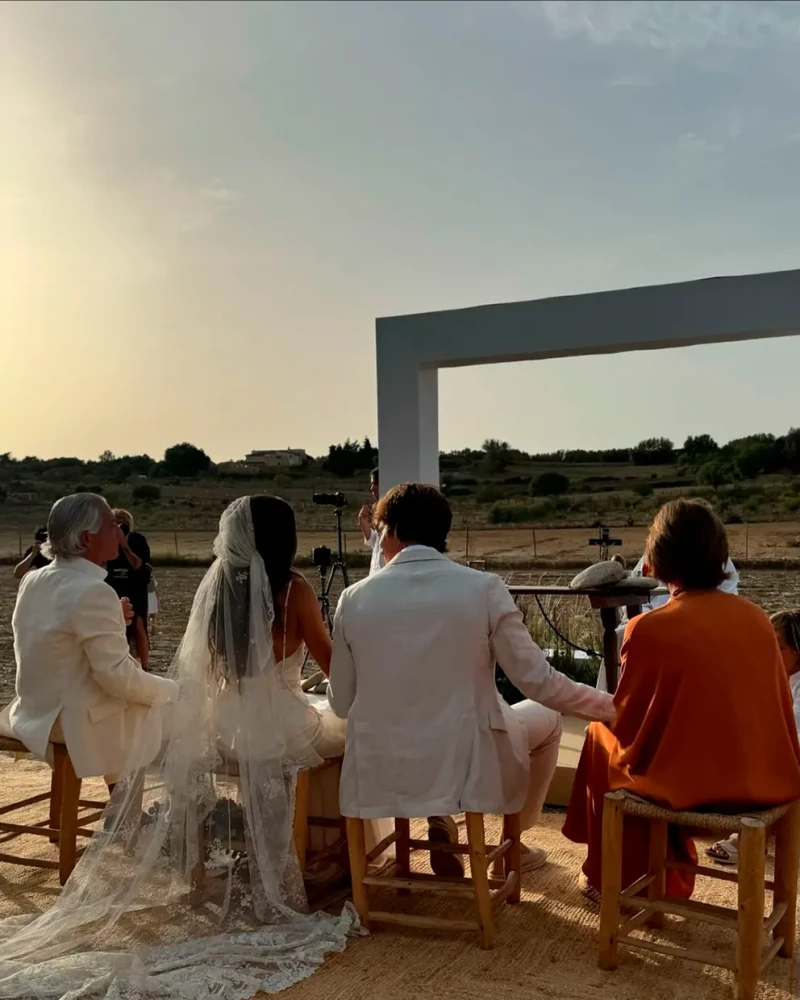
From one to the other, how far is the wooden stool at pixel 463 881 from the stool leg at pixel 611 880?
287mm

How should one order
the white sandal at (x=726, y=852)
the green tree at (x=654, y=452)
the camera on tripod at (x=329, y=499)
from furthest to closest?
the green tree at (x=654, y=452)
the camera on tripod at (x=329, y=499)
the white sandal at (x=726, y=852)

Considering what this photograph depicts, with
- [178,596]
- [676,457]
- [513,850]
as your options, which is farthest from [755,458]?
[178,596]

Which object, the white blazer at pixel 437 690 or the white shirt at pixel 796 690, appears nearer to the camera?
the white blazer at pixel 437 690

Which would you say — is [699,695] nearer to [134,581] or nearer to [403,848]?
[403,848]

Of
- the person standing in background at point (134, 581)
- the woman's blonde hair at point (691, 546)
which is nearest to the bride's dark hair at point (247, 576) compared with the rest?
the woman's blonde hair at point (691, 546)

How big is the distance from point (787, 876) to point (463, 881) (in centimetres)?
80

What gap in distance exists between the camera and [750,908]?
2074mm

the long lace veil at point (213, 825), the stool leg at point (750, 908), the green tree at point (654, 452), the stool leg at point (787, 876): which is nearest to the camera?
the stool leg at point (750, 908)

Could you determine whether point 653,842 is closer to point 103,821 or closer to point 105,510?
point 103,821

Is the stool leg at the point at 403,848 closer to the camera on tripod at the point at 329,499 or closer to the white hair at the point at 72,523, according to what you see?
the white hair at the point at 72,523

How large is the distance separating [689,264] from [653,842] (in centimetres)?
374

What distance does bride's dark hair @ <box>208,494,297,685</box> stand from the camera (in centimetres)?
264

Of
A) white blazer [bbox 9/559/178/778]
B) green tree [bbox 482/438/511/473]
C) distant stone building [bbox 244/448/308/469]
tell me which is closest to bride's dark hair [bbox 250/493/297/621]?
white blazer [bbox 9/559/178/778]

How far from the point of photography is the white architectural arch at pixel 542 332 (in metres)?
3.42
